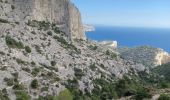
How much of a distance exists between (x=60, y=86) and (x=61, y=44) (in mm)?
16721

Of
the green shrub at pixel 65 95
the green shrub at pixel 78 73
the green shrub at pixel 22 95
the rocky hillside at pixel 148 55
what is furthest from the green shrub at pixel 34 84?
the rocky hillside at pixel 148 55

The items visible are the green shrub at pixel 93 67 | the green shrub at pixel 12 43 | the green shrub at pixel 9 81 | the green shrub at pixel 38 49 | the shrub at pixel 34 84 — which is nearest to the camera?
the green shrub at pixel 9 81

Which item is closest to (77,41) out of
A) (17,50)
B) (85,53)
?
(85,53)

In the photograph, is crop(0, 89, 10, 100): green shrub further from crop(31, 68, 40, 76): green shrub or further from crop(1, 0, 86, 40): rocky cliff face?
crop(1, 0, 86, 40): rocky cliff face

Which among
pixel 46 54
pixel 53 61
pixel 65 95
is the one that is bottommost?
pixel 65 95

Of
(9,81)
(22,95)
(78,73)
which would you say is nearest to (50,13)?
(78,73)

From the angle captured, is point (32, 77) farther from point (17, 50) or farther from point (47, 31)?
point (47, 31)

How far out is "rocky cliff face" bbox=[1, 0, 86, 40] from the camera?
7619cm

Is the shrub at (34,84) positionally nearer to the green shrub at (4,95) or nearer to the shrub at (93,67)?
the green shrub at (4,95)

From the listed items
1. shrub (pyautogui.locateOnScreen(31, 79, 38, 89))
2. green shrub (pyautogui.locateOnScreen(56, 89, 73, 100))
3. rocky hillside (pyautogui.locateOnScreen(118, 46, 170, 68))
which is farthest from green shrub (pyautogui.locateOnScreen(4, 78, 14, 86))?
rocky hillside (pyautogui.locateOnScreen(118, 46, 170, 68))

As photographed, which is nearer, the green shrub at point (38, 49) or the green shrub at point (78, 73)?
the green shrub at point (38, 49)

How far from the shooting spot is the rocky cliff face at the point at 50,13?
76.2 metres

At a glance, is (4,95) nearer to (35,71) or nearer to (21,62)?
(35,71)

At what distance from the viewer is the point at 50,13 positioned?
8438cm
